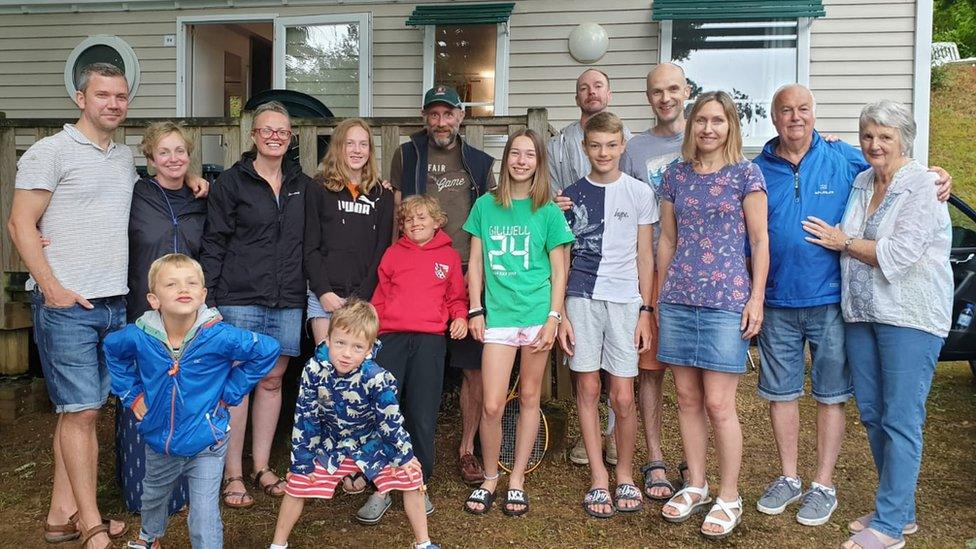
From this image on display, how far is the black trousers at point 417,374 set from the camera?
3.49 metres

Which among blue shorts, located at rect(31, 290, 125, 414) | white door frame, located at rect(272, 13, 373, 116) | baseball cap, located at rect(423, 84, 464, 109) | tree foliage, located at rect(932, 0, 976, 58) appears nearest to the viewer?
blue shorts, located at rect(31, 290, 125, 414)

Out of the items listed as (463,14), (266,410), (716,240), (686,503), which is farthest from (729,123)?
(463,14)

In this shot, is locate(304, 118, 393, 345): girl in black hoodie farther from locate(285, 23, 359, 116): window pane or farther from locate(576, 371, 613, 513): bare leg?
locate(285, 23, 359, 116): window pane

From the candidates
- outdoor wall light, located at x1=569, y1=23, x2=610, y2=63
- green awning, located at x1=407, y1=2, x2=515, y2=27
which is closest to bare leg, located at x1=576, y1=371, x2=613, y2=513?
outdoor wall light, located at x1=569, y1=23, x2=610, y2=63

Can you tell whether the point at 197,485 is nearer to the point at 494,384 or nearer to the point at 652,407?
the point at 494,384

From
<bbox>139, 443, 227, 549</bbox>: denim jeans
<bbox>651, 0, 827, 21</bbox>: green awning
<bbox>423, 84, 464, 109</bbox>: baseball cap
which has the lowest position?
<bbox>139, 443, 227, 549</bbox>: denim jeans

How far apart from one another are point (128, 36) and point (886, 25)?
834 centimetres

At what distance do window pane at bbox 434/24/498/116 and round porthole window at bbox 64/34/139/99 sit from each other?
3.65 m

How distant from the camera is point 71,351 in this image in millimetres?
3152

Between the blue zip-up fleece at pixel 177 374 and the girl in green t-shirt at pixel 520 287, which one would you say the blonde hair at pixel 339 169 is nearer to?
the girl in green t-shirt at pixel 520 287

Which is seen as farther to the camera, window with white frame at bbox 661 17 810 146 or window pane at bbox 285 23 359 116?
window pane at bbox 285 23 359 116

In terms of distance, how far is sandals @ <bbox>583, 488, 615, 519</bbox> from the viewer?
350cm

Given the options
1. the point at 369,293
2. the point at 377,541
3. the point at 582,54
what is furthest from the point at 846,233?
the point at 582,54

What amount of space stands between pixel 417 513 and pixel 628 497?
113 cm
